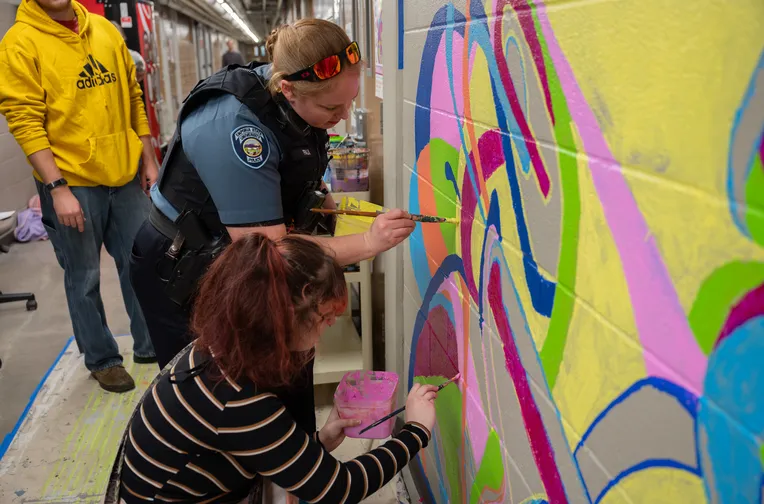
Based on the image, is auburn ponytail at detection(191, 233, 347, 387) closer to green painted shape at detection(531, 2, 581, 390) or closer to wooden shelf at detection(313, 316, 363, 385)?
green painted shape at detection(531, 2, 581, 390)

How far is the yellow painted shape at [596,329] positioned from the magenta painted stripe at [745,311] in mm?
153

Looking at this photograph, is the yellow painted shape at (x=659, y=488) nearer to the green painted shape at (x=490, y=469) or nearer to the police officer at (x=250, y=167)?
the green painted shape at (x=490, y=469)

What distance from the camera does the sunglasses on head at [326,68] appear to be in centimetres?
143

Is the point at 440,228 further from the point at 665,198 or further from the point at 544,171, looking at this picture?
the point at 665,198

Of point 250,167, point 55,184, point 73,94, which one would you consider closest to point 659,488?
point 250,167

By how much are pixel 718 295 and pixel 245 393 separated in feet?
2.73

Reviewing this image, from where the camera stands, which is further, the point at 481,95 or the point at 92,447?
the point at 92,447

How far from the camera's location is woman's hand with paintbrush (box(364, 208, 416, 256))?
1486mm

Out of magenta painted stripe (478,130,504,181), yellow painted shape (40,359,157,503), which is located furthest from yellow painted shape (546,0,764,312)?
yellow painted shape (40,359,157,503)

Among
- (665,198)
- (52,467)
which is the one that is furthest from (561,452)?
(52,467)

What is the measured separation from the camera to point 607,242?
2.76ft

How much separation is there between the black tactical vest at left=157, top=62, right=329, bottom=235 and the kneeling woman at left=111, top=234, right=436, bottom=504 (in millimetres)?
421

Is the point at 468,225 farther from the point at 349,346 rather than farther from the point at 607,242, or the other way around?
the point at 349,346

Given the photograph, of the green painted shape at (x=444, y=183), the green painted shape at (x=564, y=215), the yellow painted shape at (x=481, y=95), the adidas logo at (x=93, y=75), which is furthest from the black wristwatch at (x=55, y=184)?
the green painted shape at (x=564, y=215)
